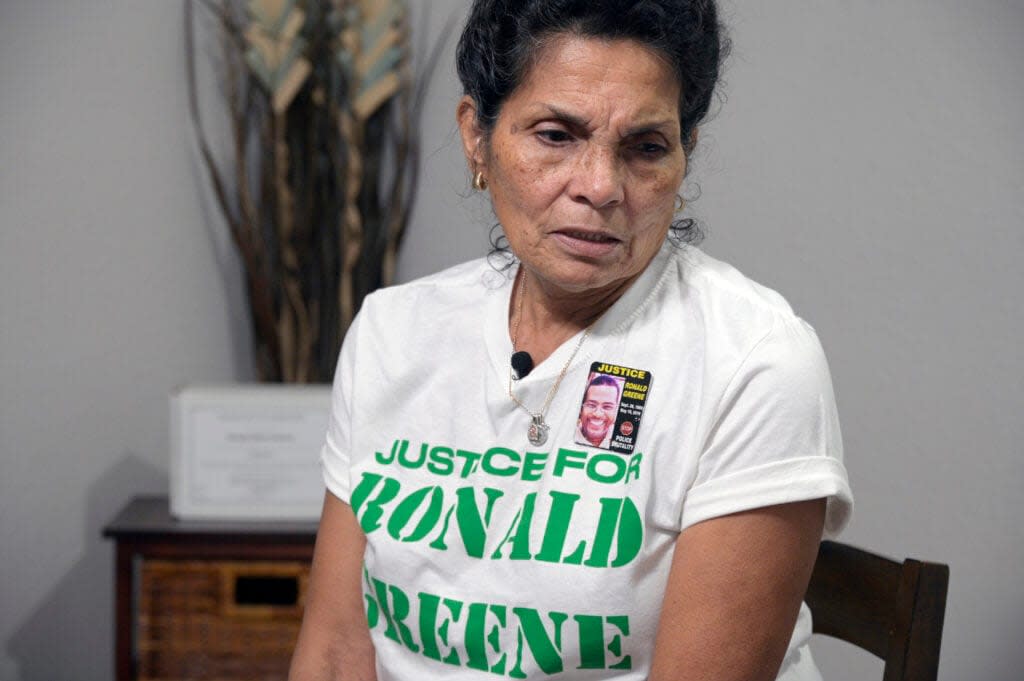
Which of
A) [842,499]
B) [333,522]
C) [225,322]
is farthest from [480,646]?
[225,322]

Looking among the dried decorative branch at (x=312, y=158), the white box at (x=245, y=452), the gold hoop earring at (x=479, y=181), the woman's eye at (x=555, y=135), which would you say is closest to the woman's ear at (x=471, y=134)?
the gold hoop earring at (x=479, y=181)

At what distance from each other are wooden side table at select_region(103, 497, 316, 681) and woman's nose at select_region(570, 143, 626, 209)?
4.19 ft

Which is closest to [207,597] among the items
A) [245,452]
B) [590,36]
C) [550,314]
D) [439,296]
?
[245,452]

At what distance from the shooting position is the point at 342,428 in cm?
149

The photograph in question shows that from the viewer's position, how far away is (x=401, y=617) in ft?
4.49

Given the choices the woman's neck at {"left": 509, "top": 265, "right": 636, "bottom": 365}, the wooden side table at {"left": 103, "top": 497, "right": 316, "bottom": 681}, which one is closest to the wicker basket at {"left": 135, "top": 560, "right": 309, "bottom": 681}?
the wooden side table at {"left": 103, "top": 497, "right": 316, "bottom": 681}

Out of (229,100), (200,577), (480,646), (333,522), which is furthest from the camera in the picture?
(229,100)

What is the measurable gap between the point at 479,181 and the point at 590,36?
0.82 feet

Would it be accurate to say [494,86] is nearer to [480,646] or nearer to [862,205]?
[480,646]

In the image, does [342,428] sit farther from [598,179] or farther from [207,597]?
[207,597]

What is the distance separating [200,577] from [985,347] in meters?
1.75

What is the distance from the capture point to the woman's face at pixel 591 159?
1.22 meters

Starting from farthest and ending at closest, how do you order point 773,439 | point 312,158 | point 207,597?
point 312,158 < point 207,597 < point 773,439

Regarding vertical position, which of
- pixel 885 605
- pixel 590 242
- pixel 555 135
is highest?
pixel 555 135
